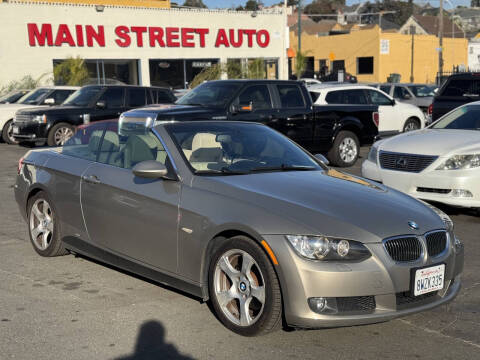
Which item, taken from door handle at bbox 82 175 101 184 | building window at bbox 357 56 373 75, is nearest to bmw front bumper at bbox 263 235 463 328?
door handle at bbox 82 175 101 184

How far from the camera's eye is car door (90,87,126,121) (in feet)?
55.0

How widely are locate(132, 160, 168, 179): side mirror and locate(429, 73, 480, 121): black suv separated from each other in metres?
11.3

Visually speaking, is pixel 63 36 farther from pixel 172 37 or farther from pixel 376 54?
pixel 376 54

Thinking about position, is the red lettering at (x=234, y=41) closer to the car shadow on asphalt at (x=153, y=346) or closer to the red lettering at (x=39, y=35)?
the red lettering at (x=39, y=35)

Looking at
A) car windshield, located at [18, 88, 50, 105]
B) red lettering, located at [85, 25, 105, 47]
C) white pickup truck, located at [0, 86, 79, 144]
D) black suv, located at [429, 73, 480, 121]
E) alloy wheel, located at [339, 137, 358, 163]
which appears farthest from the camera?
red lettering, located at [85, 25, 105, 47]

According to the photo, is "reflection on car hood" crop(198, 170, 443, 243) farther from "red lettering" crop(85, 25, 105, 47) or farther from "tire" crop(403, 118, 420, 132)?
"red lettering" crop(85, 25, 105, 47)

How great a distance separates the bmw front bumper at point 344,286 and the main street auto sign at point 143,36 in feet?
92.6

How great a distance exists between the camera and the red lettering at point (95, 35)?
31.2 metres

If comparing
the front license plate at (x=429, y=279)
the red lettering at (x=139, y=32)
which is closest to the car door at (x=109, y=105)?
the front license plate at (x=429, y=279)

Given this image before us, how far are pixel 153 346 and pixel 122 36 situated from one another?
1161 inches

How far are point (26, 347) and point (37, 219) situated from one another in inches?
99.3

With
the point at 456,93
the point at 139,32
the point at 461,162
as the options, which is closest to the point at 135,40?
the point at 139,32

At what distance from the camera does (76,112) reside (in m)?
16.9

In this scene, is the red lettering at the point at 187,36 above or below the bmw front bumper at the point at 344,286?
above
